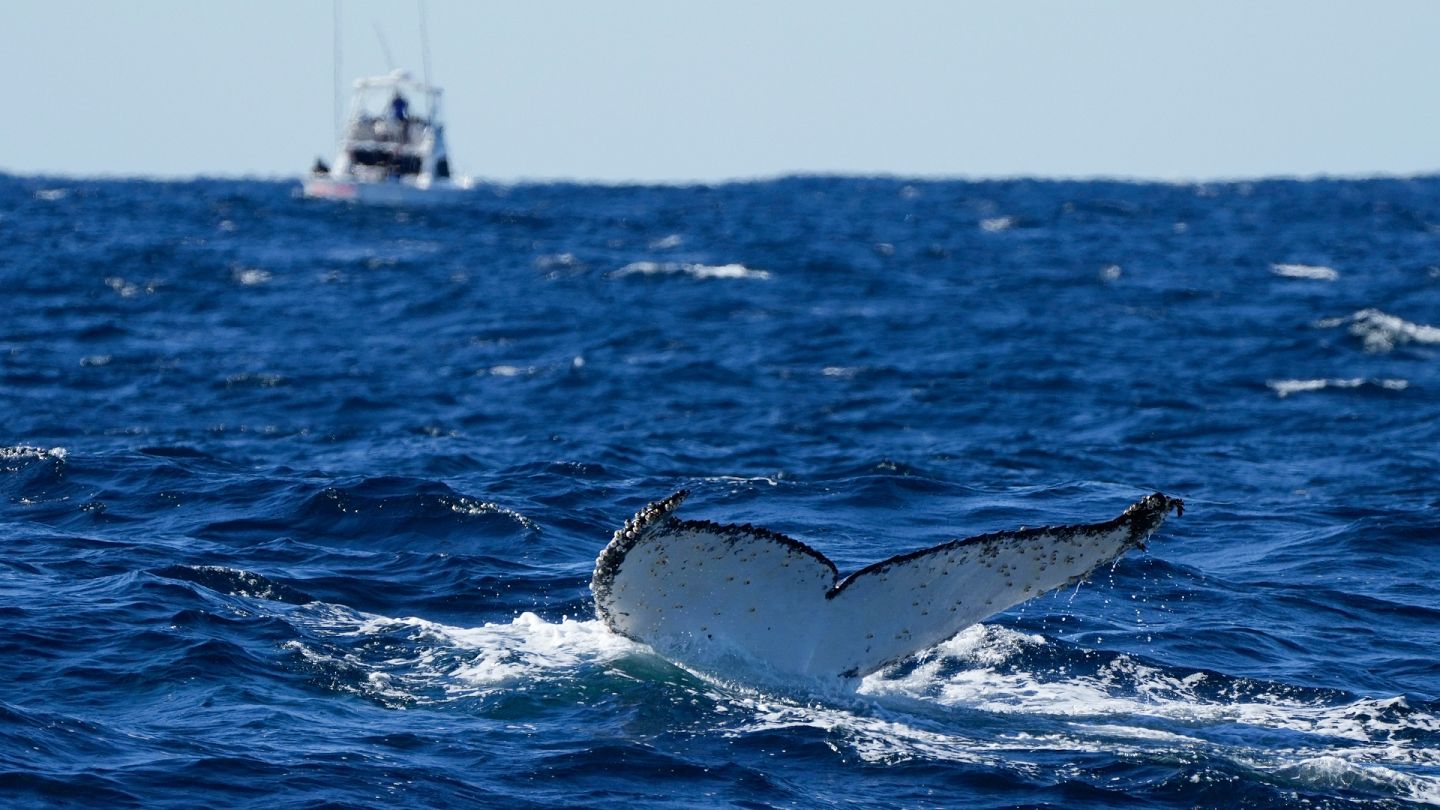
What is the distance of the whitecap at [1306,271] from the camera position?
1905 inches

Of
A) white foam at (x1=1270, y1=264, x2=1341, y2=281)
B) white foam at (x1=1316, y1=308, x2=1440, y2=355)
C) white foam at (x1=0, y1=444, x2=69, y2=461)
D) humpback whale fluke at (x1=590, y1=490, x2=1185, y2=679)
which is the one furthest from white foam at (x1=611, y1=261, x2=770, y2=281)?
humpback whale fluke at (x1=590, y1=490, x2=1185, y2=679)

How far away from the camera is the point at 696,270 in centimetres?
4903

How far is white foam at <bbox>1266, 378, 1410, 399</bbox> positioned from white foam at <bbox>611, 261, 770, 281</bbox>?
2031cm

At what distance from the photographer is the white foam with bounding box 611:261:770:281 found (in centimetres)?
4794

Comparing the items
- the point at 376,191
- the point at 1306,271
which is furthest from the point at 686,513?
the point at 376,191

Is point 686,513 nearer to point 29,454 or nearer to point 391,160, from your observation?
point 29,454

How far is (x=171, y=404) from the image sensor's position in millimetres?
24969

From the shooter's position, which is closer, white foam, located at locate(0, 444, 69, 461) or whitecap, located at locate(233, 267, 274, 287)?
white foam, located at locate(0, 444, 69, 461)

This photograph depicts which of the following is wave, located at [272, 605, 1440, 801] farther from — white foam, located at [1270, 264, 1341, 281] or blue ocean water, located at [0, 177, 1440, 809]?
white foam, located at [1270, 264, 1341, 281]

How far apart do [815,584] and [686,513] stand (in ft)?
25.4

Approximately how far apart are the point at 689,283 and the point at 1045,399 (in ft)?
66.7

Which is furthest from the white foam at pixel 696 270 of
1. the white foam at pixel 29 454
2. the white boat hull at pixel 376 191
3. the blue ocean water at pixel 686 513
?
the white boat hull at pixel 376 191

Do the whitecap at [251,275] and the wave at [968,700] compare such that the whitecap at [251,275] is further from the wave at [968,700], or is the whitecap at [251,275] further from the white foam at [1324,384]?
the wave at [968,700]

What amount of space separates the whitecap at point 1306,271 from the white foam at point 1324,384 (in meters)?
19.7
